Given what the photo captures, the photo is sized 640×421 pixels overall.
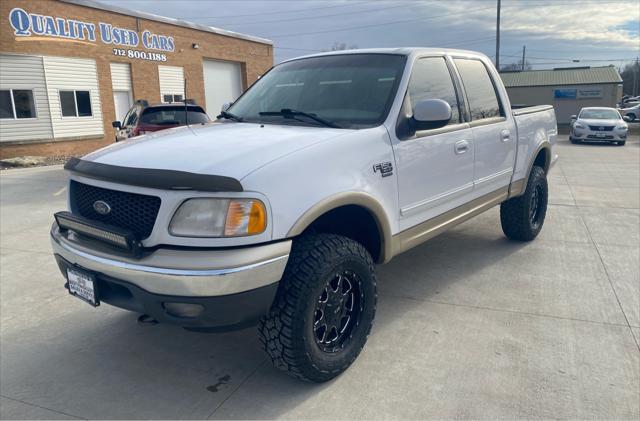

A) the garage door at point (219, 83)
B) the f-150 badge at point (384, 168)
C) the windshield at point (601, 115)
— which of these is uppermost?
the garage door at point (219, 83)

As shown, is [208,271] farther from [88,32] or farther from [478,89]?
[88,32]

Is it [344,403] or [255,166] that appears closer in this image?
[255,166]

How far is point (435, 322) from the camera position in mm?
3783

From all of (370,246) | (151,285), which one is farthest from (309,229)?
(151,285)

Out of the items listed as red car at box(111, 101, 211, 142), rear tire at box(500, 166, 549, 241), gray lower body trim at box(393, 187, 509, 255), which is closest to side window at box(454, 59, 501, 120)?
gray lower body trim at box(393, 187, 509, 255)

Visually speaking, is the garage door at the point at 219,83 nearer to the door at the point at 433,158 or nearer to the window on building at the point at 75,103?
the window on building at the point at 75,103

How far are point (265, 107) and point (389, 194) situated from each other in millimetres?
1313

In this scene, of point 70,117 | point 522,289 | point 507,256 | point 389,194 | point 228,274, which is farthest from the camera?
point 70,117

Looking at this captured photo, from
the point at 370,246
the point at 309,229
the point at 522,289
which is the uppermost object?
the point at 309,229

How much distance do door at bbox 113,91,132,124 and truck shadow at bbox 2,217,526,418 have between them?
19.7 meters

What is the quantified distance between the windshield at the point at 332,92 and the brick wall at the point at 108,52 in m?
16.6

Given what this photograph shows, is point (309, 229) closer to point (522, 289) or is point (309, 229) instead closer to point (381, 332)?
point (381, 332)

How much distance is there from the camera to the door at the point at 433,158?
3477 mm

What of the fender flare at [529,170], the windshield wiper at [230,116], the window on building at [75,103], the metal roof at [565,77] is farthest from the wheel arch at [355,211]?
the metal roof at [565,77]
